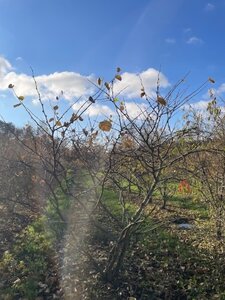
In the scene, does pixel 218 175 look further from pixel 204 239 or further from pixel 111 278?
pixel 111 278

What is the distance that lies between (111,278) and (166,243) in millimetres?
1739

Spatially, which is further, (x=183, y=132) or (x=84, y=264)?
(x=84, y=264)

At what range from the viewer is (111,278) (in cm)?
496

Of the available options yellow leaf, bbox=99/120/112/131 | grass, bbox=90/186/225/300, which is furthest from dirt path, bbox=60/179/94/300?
yellow leaf, bbox=99/120/112/131

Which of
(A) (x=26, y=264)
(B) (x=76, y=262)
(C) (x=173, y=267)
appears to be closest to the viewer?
(C) (x=173, y=267)

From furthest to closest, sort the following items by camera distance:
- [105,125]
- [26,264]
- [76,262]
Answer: [26,264] < [76,262] < [105,125]

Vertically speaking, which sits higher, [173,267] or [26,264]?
[173,267]

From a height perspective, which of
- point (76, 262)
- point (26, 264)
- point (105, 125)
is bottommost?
point (26, 264)

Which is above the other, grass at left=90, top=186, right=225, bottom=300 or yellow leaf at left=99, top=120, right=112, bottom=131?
yellow leaf at left=99, top=120, right=112, bottom=131

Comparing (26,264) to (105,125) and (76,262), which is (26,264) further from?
(105,125)

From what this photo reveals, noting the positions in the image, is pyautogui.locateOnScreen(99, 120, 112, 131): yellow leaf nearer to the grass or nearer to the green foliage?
the grass

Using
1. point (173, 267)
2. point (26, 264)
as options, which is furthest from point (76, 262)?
point (173, 267)

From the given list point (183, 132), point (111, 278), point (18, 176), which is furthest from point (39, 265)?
point (18, 176)

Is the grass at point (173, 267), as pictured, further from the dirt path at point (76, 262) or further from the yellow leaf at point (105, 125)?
the yellow leaf at point (105, 125)
